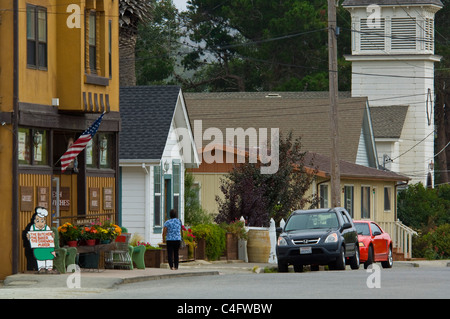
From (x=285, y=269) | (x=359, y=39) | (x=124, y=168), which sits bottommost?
(x=285, y=269)

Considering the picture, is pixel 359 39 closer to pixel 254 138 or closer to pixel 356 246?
pixel 254 138

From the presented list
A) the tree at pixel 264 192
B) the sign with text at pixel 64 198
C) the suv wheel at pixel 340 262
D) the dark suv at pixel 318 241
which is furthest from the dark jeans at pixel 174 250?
the tree at pixel 264 192

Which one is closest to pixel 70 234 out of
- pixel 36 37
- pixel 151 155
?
pixel 36 37

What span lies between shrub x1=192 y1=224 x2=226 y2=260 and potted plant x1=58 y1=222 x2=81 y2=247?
7.75m

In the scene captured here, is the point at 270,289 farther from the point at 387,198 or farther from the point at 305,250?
the point at 387,198

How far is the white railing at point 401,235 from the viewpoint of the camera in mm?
50500

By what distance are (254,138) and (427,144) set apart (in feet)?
44.9

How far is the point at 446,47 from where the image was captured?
2921 inches

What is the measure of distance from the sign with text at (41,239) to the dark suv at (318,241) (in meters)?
7.60

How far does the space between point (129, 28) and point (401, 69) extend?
81.4 feet

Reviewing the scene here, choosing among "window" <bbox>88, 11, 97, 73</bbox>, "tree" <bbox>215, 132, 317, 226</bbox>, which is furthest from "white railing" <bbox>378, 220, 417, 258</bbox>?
"window" <bbox>88, 11, 97, 73</bbox>

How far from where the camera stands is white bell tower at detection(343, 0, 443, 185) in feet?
203

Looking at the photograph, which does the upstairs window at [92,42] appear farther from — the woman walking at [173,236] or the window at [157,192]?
the window at [157,192]
